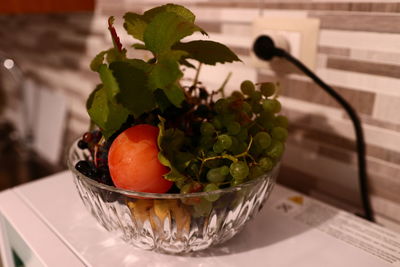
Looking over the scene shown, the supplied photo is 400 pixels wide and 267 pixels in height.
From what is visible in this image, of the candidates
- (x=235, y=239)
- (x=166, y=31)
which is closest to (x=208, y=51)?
(x=166, y=31)

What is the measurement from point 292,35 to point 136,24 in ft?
1.10

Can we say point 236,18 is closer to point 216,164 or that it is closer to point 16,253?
point 216,164

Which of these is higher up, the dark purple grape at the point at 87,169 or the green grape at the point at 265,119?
the green grape at the point at 265,119

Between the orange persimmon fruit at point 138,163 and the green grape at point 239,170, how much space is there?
0.25 ft

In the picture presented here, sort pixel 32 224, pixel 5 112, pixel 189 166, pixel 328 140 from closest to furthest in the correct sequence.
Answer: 1. pixel 189 166
2. pixel 32 224
3. pixel 328 140
4. pixel 5 112

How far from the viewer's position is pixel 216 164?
404mm

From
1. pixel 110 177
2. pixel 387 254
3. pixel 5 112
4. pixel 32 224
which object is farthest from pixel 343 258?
pixel 5 112

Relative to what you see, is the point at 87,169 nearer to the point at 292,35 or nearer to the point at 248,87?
the point at 248,87

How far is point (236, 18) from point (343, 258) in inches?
19.4

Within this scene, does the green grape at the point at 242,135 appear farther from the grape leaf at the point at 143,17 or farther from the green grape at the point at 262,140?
the grape leaf at the point at 143,17

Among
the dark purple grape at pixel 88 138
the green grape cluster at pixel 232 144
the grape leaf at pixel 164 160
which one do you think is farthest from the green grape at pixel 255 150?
the dark purple grape at pixel 88 138

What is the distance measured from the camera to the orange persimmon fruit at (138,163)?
38 centimetres

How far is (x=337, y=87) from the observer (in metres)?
0.60

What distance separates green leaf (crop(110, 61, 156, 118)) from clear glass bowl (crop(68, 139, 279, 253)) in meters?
0.10
